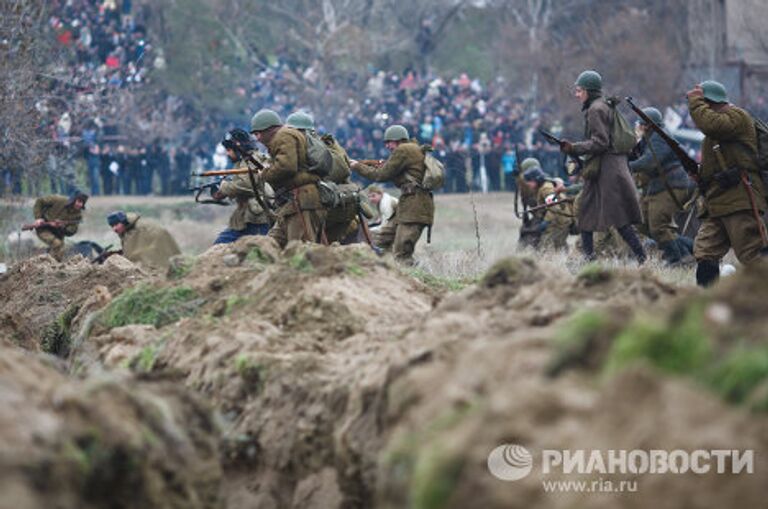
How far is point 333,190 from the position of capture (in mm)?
17281

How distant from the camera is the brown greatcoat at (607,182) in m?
17.5

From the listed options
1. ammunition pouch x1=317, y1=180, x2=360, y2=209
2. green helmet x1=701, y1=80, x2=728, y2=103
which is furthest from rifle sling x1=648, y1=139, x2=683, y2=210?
green helmet x1=701, y1=80, x2=728, y2=103

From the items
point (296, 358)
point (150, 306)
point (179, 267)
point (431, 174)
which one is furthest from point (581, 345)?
point (431, 174)

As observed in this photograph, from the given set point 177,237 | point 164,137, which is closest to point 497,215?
point 177,237

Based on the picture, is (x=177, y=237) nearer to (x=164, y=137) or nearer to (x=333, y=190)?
(x=164, y=137)

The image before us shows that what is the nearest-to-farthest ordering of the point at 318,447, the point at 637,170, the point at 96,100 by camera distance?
1. the point at 318,447
2. the point at 637,170
3. the point at 96,100

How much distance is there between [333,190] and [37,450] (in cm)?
1176

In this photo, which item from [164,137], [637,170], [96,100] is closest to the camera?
[637,170]

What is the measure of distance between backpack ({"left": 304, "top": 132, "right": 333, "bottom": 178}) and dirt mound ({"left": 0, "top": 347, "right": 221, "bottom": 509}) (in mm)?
9519

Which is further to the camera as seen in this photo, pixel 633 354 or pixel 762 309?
pixel 762 309

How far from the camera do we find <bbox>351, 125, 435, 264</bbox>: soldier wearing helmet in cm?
1961

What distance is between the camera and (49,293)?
16562mm

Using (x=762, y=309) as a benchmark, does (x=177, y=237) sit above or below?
below

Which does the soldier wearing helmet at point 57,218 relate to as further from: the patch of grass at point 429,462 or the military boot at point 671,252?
the patch of grass at point 429,462
